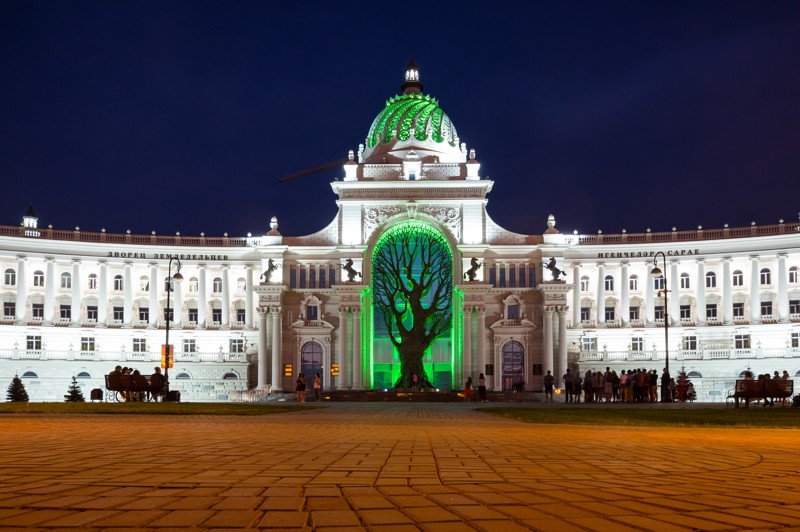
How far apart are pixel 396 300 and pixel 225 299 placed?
18.6 metres

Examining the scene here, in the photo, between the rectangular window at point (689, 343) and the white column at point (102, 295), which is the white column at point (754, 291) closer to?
the rectangular window at point (689, 343)

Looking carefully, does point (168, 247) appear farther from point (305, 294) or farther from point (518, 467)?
point (518, 467)

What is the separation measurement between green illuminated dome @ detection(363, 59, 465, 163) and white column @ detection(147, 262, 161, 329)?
25.5 m

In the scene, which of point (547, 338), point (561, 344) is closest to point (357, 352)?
point (547, 338)

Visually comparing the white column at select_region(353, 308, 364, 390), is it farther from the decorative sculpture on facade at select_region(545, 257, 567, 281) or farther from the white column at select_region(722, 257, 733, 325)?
the white column at select_region(722, 257, 733, 325)

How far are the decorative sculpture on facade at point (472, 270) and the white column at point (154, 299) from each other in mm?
31757

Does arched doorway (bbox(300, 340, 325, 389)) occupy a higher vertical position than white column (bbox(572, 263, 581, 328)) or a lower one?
lower

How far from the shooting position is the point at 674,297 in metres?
85.1

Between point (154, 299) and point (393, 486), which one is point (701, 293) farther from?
point (393, 486)

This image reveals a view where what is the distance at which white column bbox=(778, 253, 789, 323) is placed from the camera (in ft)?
267

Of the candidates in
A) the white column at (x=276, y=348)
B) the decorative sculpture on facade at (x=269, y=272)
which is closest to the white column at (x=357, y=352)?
the white column at (x=276, y=348)

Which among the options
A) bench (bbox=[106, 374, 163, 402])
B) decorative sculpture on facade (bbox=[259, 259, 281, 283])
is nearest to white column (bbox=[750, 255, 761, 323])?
decorative sculpture on facade (bbox=[259, 259, 281, 283])

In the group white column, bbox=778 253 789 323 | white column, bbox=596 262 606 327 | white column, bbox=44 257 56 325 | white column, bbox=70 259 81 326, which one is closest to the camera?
white column, bbox=778 253 789 323

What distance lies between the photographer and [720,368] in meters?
80.5
